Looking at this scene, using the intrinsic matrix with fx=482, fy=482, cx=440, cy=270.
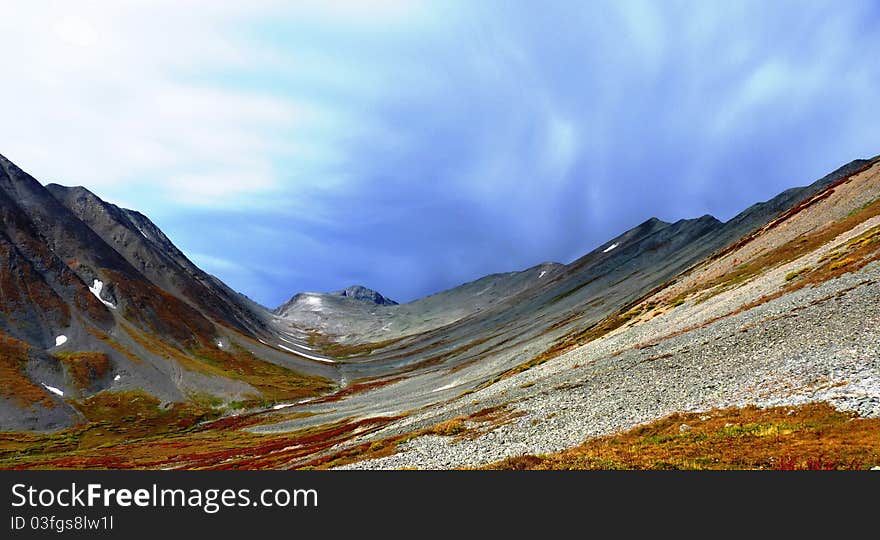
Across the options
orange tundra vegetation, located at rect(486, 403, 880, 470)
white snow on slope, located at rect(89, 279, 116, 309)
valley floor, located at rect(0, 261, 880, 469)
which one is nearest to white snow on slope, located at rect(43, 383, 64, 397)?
white snow on slope, located at rect(89, 279, 116, 309)

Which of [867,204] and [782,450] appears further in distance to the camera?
[867,204]

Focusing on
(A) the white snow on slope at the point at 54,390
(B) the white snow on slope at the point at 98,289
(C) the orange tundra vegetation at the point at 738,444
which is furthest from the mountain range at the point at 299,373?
(C) the orange tundra vegetation at the point at 738,444

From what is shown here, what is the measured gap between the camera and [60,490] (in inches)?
627

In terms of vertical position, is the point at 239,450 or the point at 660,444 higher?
the point at 239,450

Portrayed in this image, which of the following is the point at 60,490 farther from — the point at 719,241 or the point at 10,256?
the point at 10,256

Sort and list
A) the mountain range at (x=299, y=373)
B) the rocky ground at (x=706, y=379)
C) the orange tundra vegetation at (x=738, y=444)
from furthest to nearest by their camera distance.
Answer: the mountain range at (x=299, y=373), the rocky ground at (x=706, y=379), the orange tundra vegetation at (x=738, y=444)

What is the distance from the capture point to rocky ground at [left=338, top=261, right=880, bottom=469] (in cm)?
2903

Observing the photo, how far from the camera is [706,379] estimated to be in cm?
3600

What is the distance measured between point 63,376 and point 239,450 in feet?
281

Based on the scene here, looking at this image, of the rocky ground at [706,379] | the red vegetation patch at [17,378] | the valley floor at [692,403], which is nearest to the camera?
the valley floor at [692,403]

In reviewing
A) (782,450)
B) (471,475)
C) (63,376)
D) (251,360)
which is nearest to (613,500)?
(471,475)

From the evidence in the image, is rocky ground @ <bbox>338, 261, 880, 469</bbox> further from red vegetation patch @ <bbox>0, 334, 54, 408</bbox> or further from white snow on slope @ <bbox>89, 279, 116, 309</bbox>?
white snow on slope @ <bbox>89, 279, 116, 309</bbox>

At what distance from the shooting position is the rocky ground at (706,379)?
29031 mm

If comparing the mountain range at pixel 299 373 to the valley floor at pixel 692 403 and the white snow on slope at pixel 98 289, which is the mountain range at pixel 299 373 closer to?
the white snow on slope at pixel 98 289
